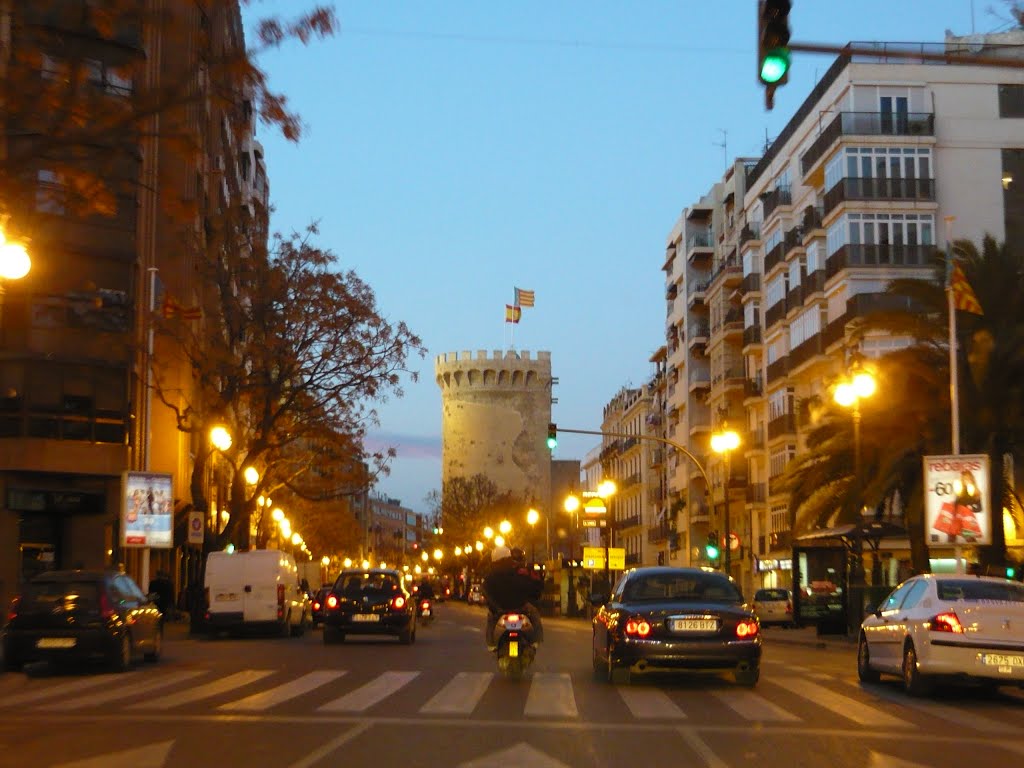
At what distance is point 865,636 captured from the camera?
19.6 metres

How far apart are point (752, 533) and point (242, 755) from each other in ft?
206

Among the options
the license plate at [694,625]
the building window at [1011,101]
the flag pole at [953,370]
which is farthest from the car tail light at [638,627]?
the building window at [1011,101]

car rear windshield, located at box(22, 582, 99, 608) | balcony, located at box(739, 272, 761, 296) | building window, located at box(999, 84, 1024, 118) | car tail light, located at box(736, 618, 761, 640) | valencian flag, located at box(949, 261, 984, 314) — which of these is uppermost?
building window, located at box(999, 84, 1024, 118)

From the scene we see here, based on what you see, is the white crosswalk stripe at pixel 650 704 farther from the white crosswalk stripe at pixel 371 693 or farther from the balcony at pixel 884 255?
the balcony at pixel 884 255

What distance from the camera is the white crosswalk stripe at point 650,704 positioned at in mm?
14047

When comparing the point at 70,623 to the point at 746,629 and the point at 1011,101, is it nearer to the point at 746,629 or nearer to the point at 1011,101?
the point at 746,629

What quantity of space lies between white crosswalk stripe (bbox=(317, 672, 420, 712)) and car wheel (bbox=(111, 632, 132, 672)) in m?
4.23

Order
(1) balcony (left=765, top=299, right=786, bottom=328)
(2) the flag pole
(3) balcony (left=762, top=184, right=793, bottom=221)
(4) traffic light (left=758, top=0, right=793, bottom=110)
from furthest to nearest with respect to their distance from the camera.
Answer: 1. (1) balcony (left=765, top=299, right=786, bottom=328)
2. (3) balcony (left=762, top=184, right=793, bottom=221)
3. (2) the flag pole
4. (4) traffic light (left=758, top=0, right=793, bottom=110)

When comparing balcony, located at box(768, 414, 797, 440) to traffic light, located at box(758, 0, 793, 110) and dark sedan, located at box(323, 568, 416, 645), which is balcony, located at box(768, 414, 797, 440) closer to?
dark sedan, located at box(323, 568, 416, 645)

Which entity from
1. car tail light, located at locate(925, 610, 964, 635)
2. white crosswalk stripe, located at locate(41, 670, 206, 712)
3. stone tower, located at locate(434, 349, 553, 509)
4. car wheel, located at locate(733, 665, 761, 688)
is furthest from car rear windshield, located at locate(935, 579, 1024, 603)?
stone tower, located at locate(434, 349, 553, 509)

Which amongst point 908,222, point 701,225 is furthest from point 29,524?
point 701,225

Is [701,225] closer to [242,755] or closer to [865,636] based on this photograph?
[865,636]

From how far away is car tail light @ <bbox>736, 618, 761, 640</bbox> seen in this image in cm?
1695

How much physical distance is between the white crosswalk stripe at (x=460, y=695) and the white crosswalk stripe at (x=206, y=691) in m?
2.63
